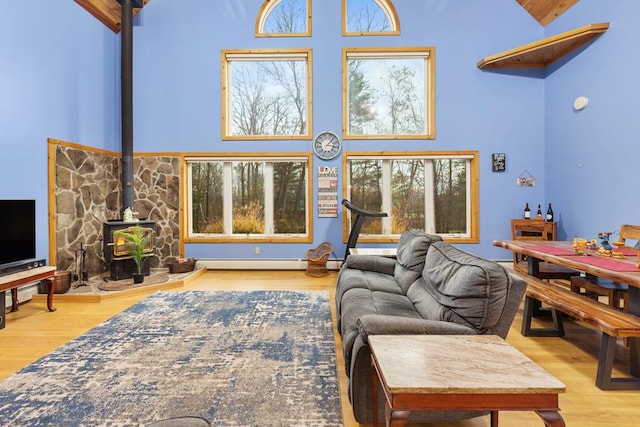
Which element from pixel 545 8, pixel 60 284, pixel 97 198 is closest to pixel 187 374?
pixel 60 284

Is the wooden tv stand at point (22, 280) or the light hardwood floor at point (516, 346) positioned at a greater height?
the wooden tv stand at point (22, 280)

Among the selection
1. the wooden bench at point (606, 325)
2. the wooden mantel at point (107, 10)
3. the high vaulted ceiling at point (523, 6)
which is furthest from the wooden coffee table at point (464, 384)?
the wooden mantel at point (107, 10)

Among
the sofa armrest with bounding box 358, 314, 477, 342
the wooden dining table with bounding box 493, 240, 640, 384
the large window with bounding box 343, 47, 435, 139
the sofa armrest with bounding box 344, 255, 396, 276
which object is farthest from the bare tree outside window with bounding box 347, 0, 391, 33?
the sofa armrest with bounding box 358, 314, 477, 342

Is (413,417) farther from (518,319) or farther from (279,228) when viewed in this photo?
(279,228)

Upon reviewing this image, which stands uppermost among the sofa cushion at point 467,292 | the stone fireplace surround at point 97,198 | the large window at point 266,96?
the large window at point 266,96

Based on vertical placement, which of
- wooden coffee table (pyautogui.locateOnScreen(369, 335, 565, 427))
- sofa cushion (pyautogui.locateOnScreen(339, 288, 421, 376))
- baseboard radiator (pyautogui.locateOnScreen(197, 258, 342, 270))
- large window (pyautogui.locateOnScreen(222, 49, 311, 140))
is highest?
large window (pyautogui.locateOnScreen(222, 49, 311, 140))

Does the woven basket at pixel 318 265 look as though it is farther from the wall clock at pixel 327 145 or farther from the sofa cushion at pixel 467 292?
the sofa cushion at pixel 467 292

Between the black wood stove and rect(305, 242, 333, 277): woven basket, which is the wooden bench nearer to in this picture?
rect(305, 242, 333, 277): woven basket

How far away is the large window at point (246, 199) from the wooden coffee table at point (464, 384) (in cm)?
479

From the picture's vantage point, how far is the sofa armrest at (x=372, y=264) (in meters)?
3.66

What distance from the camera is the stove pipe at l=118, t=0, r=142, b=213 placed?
17.9 feet

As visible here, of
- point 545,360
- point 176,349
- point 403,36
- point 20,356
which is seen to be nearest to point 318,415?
point 176,349

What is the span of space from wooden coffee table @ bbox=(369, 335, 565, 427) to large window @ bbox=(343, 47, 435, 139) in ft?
16.4

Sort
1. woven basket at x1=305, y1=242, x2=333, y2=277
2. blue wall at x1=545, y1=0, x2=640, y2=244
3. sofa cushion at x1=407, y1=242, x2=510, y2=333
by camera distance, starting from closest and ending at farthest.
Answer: sofa cushion at x1=407, y1=242, x2=510, y2=333, blue wall at x1=545, y1=0, x2=640, y2=244, woven basket at x1=305, y1=242, x2=333, y2=277
